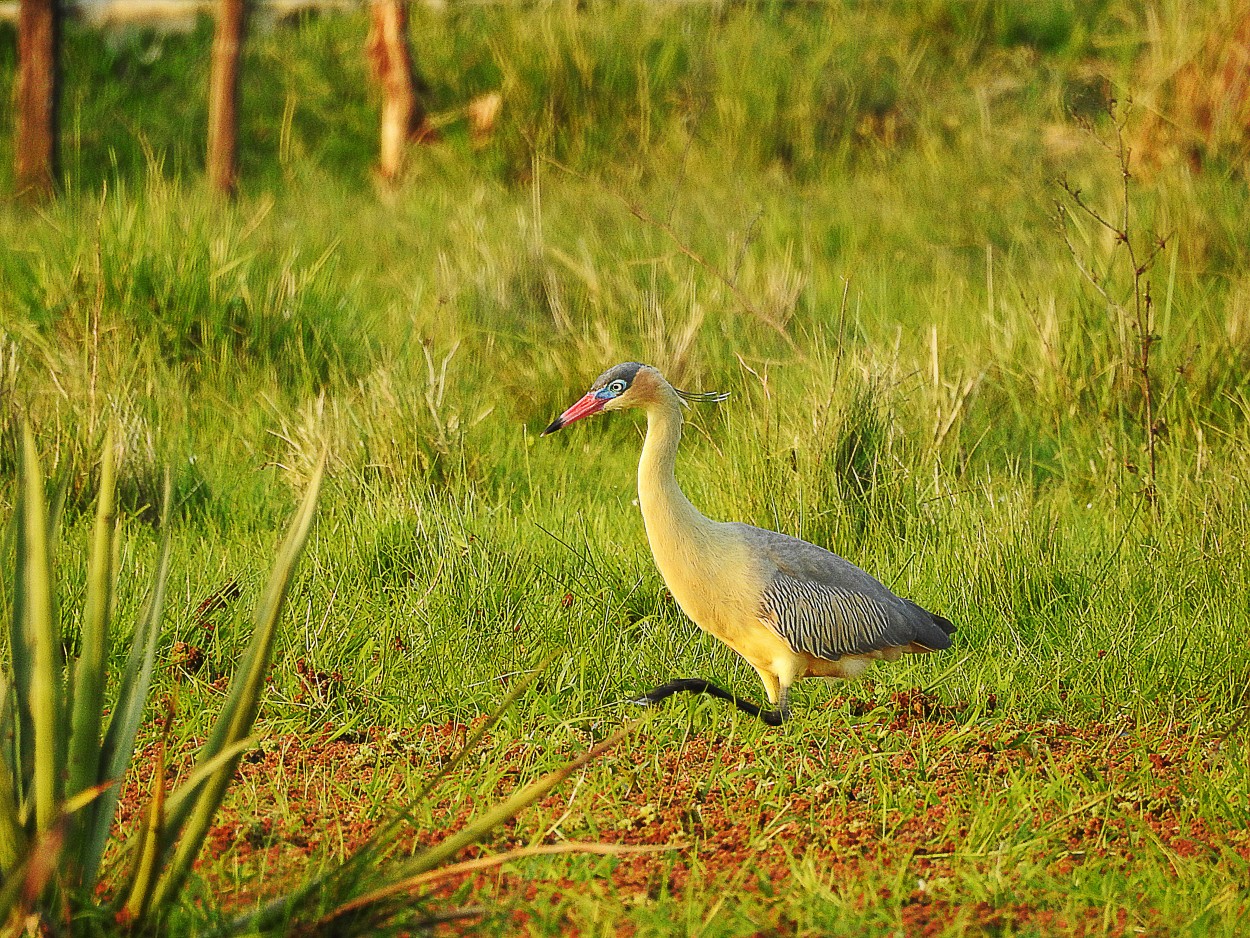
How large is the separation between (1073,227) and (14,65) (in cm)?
879

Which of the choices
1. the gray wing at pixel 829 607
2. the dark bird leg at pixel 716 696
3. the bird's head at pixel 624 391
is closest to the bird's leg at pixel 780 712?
the dark bird leg at pixel 716 696

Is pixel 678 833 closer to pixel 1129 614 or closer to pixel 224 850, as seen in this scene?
pixel 224 850

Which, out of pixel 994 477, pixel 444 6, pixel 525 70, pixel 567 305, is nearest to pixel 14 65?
pixel 444 6

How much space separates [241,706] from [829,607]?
1.65m

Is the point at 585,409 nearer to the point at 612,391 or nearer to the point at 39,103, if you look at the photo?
the point at 612,391

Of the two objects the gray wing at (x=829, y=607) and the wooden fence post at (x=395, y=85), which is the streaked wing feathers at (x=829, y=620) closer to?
the gray wing at (x=829, y=607)

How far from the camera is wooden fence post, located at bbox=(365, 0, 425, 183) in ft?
37.7

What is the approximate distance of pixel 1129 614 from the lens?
13.9 feet

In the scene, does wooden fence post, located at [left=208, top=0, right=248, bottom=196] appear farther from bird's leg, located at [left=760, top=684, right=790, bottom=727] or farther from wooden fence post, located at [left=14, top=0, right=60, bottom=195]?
bird's leg, located at [left=760, top=684, right=790, bottom=727]

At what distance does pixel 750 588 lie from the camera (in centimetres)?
369

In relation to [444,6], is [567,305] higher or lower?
lower

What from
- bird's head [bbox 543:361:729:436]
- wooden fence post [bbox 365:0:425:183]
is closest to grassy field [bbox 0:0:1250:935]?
bird's head [bbox 543:361:729:436]

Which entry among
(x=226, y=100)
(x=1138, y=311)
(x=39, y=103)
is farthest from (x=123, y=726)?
(x=39, y=103)

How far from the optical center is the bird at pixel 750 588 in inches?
144
